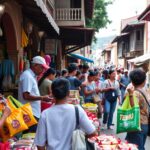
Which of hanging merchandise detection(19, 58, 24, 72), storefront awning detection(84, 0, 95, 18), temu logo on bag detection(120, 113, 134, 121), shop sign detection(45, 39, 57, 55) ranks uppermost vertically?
storefront awning detection(84, 0, 95, 18)

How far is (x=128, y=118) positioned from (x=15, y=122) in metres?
1.62

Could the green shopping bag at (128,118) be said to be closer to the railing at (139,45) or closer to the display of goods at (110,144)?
the display of goods at (110,144)

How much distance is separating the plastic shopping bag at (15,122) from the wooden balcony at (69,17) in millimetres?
12474

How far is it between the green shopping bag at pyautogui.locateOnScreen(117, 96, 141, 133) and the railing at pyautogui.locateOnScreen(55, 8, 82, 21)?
1230 cm

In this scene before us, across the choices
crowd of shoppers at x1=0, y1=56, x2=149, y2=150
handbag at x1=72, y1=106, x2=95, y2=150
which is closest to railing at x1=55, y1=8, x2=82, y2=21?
crowd of shoppers at x1=0, y1=56, x2=149, y2=150

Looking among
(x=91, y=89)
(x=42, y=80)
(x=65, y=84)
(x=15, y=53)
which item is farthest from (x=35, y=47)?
(x=65, y=84)

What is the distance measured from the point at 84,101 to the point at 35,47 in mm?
5770

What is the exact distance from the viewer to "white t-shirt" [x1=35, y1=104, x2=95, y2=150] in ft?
13.0

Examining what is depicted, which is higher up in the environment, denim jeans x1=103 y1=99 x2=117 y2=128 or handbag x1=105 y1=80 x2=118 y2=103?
handbag x1=105 y1=80 x2=118 y2=103

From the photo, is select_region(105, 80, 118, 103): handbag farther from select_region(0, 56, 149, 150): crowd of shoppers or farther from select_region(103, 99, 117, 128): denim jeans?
select_region(0, 56, 149, 150): crowd of shoppers

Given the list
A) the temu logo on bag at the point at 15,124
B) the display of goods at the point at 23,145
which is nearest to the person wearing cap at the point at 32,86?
the display of goods at the point at 23,145

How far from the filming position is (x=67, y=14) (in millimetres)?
18047

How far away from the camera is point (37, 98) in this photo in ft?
21.4

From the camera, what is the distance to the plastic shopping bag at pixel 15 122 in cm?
502
